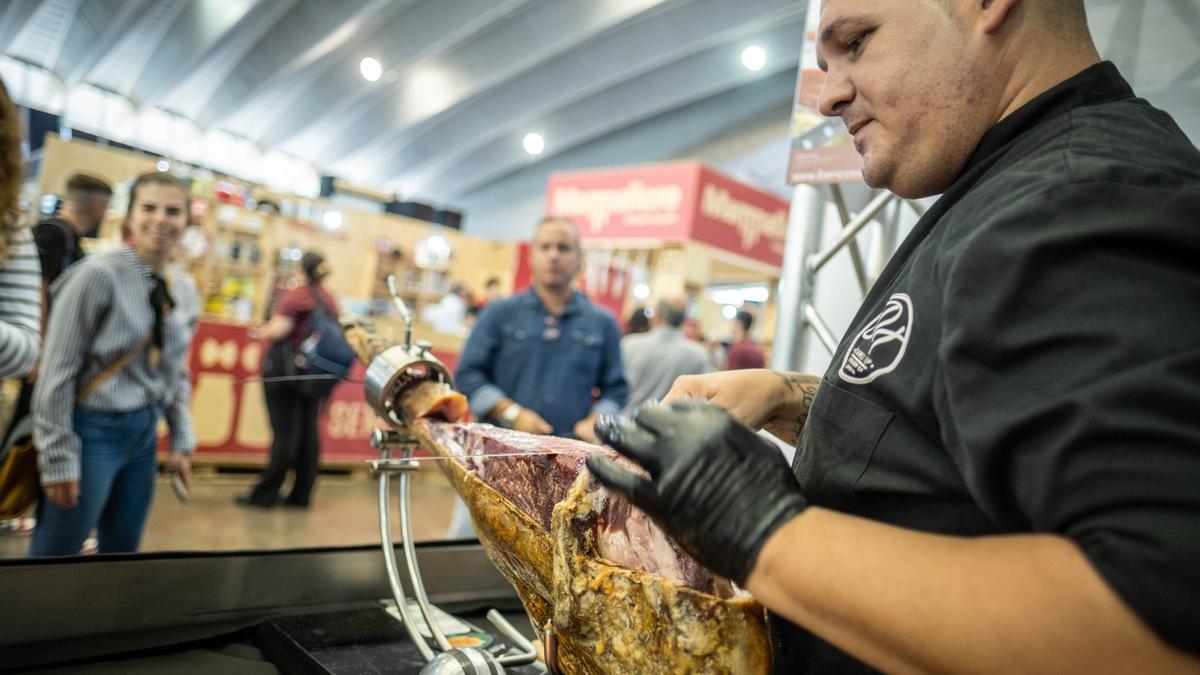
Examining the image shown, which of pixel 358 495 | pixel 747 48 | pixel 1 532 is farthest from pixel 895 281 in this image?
pixel 747 48

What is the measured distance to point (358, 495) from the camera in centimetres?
628

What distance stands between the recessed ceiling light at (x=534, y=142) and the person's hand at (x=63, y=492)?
621 inches

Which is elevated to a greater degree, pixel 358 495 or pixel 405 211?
pixel 405 211

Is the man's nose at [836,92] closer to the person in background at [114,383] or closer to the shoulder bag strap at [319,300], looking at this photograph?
the person in background at [114,383]

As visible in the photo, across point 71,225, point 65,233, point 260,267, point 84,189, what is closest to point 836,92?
point 65,233

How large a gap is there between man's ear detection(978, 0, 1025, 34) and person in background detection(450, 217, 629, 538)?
263 cm

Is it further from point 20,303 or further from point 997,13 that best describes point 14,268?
point 997,13

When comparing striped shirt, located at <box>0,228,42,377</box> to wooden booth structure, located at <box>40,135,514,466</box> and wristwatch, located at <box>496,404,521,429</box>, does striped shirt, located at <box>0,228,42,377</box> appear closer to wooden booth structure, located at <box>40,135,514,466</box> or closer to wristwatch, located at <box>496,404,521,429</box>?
wristwatch, located at <box>496,404,521,429</box>

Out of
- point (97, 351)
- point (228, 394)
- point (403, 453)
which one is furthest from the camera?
point (228, 394)

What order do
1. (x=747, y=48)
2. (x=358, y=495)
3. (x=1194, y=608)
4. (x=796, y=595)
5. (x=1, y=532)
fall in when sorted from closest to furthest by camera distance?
(x=1194, y=608) < (x=796, y=595) < (x=1, y=532) < (x=358, y=495) < (x=747, y=48)

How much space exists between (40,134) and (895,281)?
16.8 m

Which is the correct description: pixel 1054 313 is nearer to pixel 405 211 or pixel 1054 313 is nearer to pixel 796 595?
pixel 796 595

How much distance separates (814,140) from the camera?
2314 millimetres

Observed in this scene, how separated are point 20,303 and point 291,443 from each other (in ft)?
11.2
